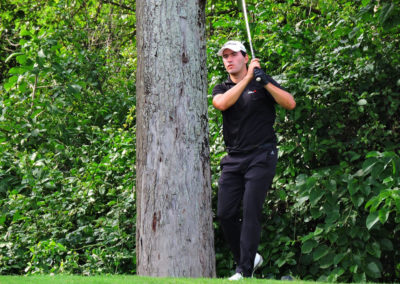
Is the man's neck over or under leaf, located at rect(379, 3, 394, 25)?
under

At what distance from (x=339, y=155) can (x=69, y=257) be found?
11.5 ft

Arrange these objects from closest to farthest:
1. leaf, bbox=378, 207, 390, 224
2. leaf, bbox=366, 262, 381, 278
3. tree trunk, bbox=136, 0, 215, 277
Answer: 1. tree trunk, bbox=136, 0, 215, 277
2. leaf, bbox=378, 207, 390, 224
3. leaf, bbox=366, 262, 381, 278

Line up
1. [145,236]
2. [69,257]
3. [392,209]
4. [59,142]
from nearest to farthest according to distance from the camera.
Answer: [145,236] < [392,209] < [69,257] < [59,142]

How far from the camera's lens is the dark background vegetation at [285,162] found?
652 centimetres

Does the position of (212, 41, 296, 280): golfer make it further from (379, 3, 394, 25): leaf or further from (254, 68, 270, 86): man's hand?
(379, 3, 394, 25): leaf

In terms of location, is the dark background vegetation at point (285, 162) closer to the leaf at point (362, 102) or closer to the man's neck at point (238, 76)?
the leaf at point (362, 102)

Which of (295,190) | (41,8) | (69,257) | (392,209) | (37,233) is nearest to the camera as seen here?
(392,209)

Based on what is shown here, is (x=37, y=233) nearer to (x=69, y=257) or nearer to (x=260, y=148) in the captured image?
(x=69, y=257)

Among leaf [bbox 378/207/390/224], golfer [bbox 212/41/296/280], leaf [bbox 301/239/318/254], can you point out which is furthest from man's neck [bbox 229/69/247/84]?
leaf [bbox 301/239/318/254]

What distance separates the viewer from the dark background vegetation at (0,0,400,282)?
652 cm

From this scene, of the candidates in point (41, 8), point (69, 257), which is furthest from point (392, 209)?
point (41, 8)

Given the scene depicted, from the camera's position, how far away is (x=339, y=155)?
683cm

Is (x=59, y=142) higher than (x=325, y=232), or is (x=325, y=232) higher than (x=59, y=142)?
(x=59, y=142)

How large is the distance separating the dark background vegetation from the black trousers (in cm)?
110
